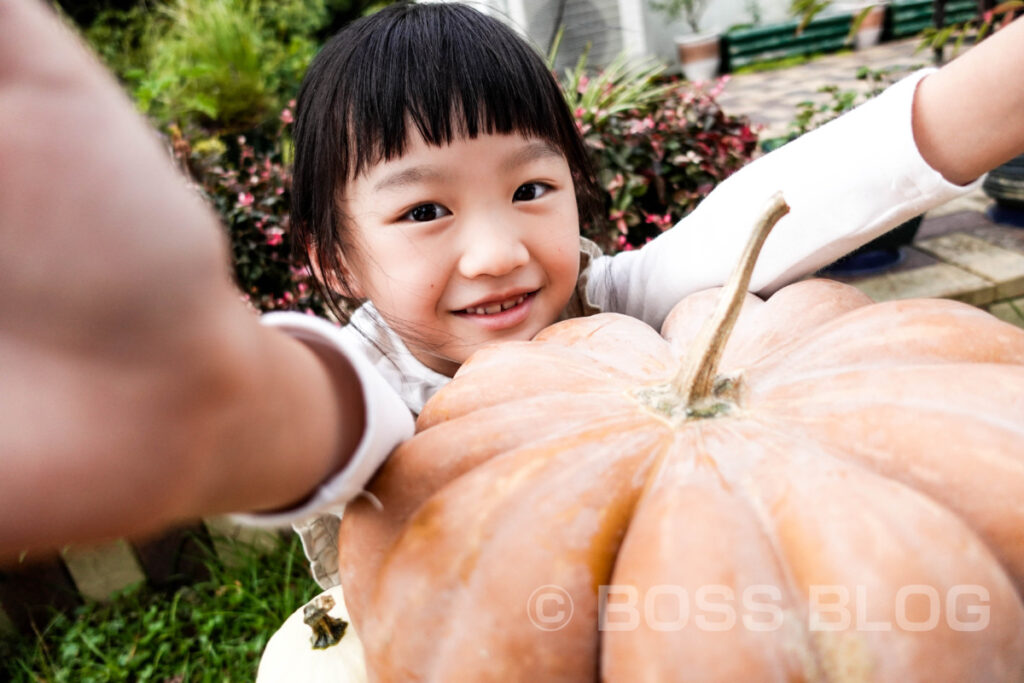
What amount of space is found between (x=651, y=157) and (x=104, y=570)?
1.86 meters

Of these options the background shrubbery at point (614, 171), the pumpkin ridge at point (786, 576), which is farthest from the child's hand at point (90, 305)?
the background shrubbery at point (614, 171)

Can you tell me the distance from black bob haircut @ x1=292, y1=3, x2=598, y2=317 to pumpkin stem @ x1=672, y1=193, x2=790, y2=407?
41cm

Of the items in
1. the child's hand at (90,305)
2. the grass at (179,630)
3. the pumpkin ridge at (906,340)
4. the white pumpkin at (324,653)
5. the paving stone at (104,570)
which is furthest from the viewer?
the paving stone at (104,570)

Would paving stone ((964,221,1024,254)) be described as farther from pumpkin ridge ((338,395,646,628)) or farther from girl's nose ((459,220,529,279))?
pumpkin ridge ((338,395,646,628))

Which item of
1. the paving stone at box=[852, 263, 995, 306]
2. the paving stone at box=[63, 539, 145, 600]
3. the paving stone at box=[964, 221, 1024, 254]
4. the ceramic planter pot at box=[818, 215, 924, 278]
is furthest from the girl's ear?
the paving stone at box=[964, 221, 1024, 254]

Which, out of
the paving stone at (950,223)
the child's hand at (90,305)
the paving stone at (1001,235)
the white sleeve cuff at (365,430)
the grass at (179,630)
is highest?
the child's hand at (90,305)

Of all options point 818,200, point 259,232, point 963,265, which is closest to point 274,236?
point 259,232

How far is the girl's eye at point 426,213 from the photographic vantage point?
94cm

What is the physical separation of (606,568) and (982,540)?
28cm

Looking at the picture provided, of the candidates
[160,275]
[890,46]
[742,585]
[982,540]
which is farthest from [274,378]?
[890,46]

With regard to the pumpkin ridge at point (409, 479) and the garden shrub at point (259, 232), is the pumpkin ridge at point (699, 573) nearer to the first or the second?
the pumpkin ridge at point (409, 479)

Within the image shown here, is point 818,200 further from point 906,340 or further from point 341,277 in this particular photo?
point 341,277

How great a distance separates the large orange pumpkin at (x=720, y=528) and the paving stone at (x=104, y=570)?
5.20ft

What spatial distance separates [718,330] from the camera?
64 centimetres
